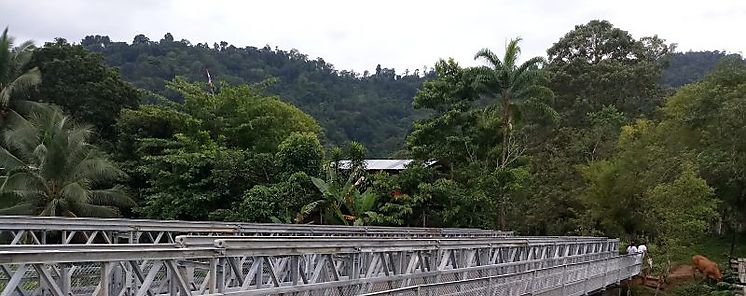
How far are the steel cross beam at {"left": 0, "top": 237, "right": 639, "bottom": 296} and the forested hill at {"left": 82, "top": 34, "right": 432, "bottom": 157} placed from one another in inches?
1908

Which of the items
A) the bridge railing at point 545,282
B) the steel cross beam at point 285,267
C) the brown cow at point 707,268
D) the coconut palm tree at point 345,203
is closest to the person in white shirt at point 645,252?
the brown cow at point 707,268

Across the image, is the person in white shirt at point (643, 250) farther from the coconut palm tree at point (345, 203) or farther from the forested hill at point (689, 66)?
the forested hill at point (689, 66)

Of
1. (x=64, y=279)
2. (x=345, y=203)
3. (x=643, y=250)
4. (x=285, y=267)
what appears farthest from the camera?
(x=643, y=250)

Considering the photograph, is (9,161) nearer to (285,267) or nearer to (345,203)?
(345,203)

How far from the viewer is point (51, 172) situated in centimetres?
2528

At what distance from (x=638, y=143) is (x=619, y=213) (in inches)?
136

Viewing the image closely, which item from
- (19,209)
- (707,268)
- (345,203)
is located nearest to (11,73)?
(19,209)

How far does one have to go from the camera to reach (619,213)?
33906 mm

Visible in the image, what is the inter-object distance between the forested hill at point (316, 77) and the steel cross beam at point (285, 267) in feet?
160

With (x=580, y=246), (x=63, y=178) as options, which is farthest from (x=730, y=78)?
(x=63, y=178)

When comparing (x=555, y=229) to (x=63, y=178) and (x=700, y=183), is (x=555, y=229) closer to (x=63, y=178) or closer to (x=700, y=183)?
(x=700, y=183)

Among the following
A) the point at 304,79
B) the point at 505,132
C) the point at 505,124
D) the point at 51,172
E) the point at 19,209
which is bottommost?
the point at 19,209

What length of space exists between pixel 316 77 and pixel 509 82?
63780 mm

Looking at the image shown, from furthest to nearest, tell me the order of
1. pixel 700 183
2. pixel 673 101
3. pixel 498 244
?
pixel 673 101
pixel 700 183
pixel 498 244
